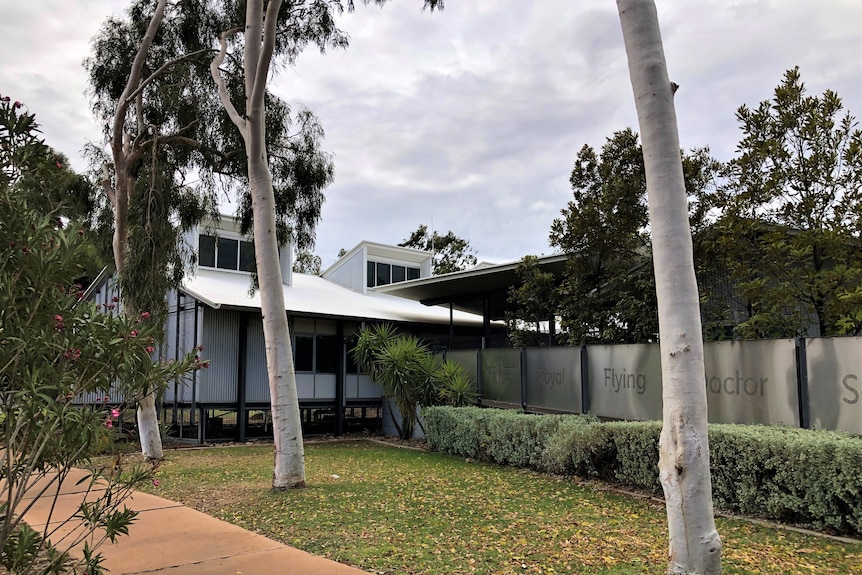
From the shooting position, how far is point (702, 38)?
9.17 meters

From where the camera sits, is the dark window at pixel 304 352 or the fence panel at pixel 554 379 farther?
the dark window at pixel 304 352

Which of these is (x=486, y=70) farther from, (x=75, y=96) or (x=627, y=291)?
(x=75, y=96)

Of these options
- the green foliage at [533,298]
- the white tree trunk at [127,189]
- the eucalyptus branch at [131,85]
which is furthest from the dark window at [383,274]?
the eucalyptus branch at [131,85]

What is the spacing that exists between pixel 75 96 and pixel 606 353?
1245cm

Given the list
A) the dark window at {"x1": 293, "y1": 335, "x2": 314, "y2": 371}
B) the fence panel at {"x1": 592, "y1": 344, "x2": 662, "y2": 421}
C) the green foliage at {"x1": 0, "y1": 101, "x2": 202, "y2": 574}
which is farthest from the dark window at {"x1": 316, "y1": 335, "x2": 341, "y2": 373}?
the green foliage at {"x1": 0, "y1": 101, "x2": 202, "y2": 574}

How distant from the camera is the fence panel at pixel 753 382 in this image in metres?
7.63

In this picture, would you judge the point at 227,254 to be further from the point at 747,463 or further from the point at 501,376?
the point at 747,463

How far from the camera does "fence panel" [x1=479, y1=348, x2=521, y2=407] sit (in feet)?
42.8

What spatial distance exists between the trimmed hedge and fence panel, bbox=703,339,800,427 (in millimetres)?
668

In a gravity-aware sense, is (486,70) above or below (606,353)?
above

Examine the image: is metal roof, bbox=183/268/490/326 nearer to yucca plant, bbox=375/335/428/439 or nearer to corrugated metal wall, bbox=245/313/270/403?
corrugated metal wall, bbox=245/313/270/403

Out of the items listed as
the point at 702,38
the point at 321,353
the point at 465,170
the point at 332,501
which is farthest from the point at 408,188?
the point at 332,501

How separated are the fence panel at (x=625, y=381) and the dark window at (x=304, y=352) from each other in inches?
368

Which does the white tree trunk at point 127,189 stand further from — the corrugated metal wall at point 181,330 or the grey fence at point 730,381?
the grey fence at point 730,381
